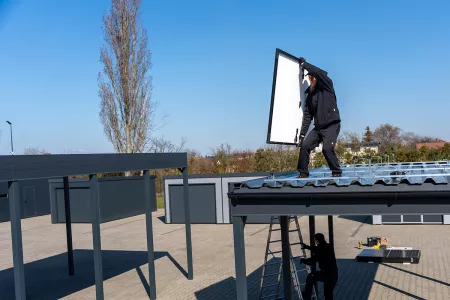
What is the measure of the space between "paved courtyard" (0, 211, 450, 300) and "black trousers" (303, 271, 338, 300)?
1778 millimetres

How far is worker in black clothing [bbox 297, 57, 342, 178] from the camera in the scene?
20.8 feet

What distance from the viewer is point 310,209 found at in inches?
217

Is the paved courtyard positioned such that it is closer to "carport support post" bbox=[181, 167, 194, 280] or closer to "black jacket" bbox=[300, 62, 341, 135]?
"carport support post" bbox=[181, 167, 194, 280]

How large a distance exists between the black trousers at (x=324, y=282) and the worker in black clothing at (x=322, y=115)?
3.11 meters

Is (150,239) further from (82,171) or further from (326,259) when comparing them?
(326,259)

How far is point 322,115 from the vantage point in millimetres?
6391

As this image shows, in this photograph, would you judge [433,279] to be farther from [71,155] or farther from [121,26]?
[121,26]

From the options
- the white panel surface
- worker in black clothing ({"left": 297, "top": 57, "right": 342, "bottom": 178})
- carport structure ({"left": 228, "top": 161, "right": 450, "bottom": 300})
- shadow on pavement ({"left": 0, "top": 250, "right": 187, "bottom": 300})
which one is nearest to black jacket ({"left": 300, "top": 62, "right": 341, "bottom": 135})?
worker in black clothing ({"left": 297, "top": 57, "right": 342, "bottom": 178})

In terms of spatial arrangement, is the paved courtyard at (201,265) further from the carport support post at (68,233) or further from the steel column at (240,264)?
the steel column at (240,264)

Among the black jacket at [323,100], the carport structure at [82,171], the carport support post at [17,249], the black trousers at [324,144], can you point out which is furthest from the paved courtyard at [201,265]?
the black jacket at [323,100]

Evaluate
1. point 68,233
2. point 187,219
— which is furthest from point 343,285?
point 68,233

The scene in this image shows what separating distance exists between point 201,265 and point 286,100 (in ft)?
30.4

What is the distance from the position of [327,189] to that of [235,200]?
1.09 meters

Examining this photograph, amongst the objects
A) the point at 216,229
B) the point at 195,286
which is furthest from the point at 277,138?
the point at 216,229
